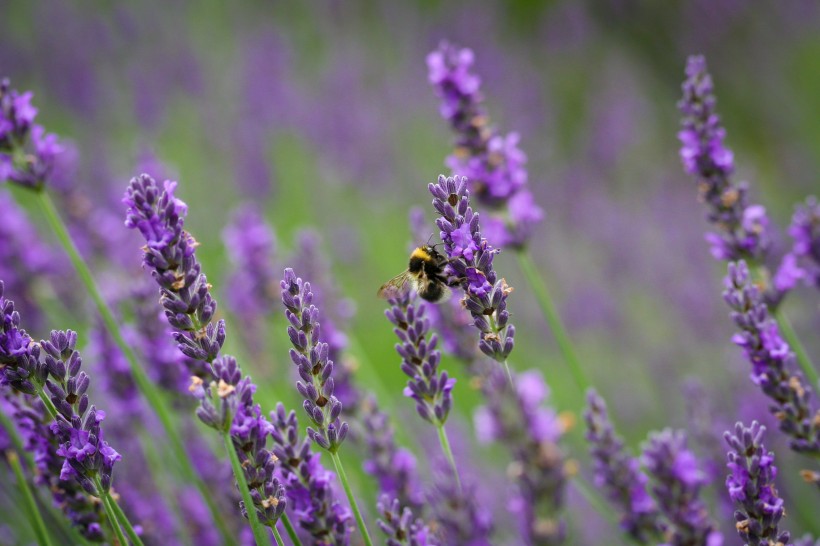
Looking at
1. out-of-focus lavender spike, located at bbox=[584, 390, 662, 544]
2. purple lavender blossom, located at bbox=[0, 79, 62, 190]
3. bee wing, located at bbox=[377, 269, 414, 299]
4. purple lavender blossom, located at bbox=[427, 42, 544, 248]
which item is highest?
purple lavender blossom, located at bbox=[0, 79, 62, 190]

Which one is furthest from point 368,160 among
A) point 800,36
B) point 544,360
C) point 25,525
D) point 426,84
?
point 25,525

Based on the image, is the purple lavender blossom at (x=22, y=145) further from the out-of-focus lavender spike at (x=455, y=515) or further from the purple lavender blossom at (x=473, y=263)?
the out-of-focus lavender spike at (x=455, y=515)

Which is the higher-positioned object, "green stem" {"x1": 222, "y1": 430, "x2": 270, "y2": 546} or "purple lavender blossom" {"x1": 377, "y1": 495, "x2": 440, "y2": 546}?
"green stem" {"x1": 222, "y1": 430, "x2": 270, "y2": 546}

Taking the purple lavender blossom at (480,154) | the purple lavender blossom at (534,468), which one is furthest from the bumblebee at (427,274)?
the purple lavender blossom at (480,154)

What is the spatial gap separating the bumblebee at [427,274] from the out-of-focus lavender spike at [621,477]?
1.60ft

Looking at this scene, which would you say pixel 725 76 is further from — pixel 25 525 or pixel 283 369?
pixel 25 525

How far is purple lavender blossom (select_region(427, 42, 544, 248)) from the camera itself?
242cm

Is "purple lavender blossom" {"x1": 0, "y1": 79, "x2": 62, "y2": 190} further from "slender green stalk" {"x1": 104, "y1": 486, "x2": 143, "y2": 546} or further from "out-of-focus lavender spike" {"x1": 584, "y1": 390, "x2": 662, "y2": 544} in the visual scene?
"out-of-focus lavender spike" {"x1": 584, "y1": 390, "x2": 662, "y2": 544}

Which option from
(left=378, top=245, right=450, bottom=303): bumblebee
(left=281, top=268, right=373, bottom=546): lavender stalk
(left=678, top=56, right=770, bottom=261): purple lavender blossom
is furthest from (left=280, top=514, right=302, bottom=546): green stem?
(left=678, top=56, right=770, bottom=261): purple lavender blossom

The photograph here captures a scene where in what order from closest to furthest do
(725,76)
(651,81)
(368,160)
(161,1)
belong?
1. (368,160)
2. (725,76)
3. (651,81)
4. (161,1)

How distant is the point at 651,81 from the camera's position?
743 centimetres

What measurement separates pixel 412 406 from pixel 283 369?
2.33 ft

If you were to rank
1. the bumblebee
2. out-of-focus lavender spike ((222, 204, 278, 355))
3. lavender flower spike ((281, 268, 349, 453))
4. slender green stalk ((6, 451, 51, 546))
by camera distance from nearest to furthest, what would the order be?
lavender flower spike ((281, 268, 349, 453)) → slender green stalk ((6, 451, 51, 546)) → the bumblebee → out-of-focus lavender spike ((222, 204, 278, 355))

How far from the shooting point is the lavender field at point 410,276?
5.59ft
